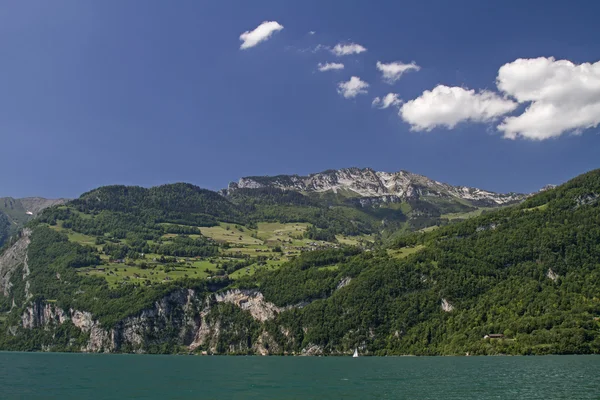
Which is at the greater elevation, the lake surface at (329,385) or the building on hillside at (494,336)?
the lake surface at (329,385)

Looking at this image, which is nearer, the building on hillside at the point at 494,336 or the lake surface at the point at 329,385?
the lake surface at the point at 329,385

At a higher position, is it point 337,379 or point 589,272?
point 589,272

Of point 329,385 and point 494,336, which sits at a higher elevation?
point 329,385

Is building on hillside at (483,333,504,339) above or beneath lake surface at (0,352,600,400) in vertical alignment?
beneath

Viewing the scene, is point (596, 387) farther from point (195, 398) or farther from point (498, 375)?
point (195, 398)

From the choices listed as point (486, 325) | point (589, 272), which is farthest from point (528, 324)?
point (589, 272)

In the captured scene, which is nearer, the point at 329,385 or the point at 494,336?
the point at 329,385

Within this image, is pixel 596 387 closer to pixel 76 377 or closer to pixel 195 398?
pixel 195 398

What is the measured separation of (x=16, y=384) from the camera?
87875 mm

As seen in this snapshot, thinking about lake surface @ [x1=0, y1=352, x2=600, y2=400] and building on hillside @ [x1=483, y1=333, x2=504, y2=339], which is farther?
building on hillside @ [x1=483, y1=333, x2=504, y2=339]

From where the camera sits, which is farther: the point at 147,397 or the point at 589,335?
the point at 589,335

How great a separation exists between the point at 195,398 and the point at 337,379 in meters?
32.8

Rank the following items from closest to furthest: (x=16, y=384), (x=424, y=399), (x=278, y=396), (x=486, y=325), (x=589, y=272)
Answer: (x=424, y=399)
(x=278, y=396)
(x=16, y=384)
(x=486, y=325)
(x=589, y=272)

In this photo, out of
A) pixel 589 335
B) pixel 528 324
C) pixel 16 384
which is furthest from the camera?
pixel 528 324
